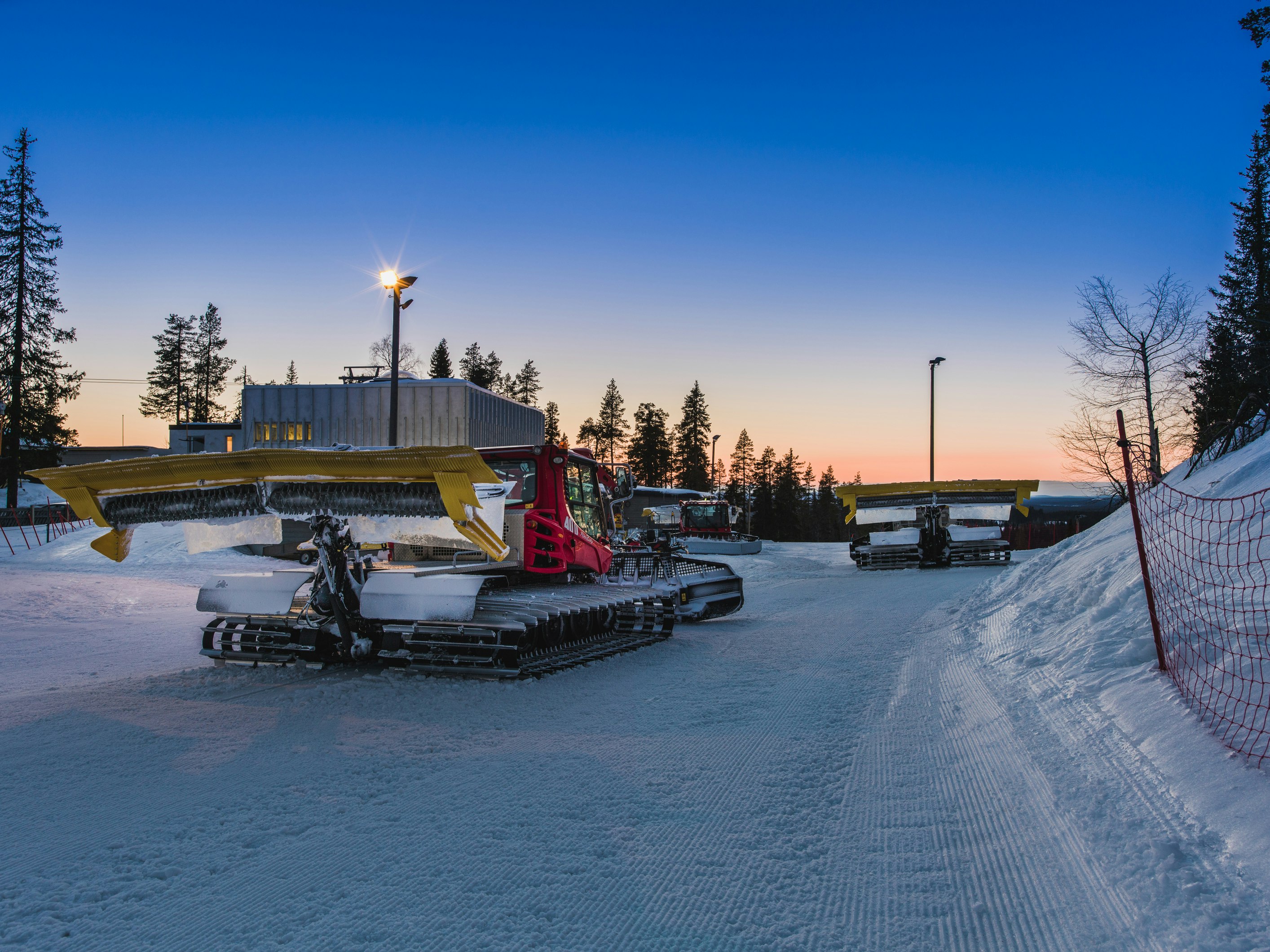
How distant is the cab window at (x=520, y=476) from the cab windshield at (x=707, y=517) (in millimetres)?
24882

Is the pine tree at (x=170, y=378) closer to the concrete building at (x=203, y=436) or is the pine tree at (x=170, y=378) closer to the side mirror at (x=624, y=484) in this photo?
the concrete building at (x=203, y=436)

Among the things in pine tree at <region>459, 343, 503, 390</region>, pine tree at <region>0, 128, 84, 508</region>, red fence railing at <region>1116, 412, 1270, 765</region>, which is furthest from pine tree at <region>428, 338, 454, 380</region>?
red fence railing at <region>1116, 412, 1270, 765</region>

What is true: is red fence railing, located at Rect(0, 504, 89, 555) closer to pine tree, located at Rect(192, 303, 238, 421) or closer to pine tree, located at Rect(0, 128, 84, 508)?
pine tree, located at Rect(0, 128, 84, 508)

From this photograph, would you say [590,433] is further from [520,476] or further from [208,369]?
[520,476]

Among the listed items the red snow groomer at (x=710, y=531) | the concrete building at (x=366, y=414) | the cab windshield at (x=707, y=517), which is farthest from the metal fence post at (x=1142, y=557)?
the cab windshield at (x=707, y=517)

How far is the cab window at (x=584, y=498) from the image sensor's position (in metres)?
9.38

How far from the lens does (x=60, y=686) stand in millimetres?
6609

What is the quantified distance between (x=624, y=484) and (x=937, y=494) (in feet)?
49.2

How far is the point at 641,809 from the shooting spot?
3.88 meters

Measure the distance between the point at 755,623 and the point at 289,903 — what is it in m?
9.20

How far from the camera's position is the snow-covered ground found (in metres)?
2.79

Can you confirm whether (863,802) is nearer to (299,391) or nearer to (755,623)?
(755,623)

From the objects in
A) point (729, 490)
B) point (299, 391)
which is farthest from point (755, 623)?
point (729, 490)

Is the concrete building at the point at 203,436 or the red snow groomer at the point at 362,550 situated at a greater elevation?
the concrete building at the point at 203,436
